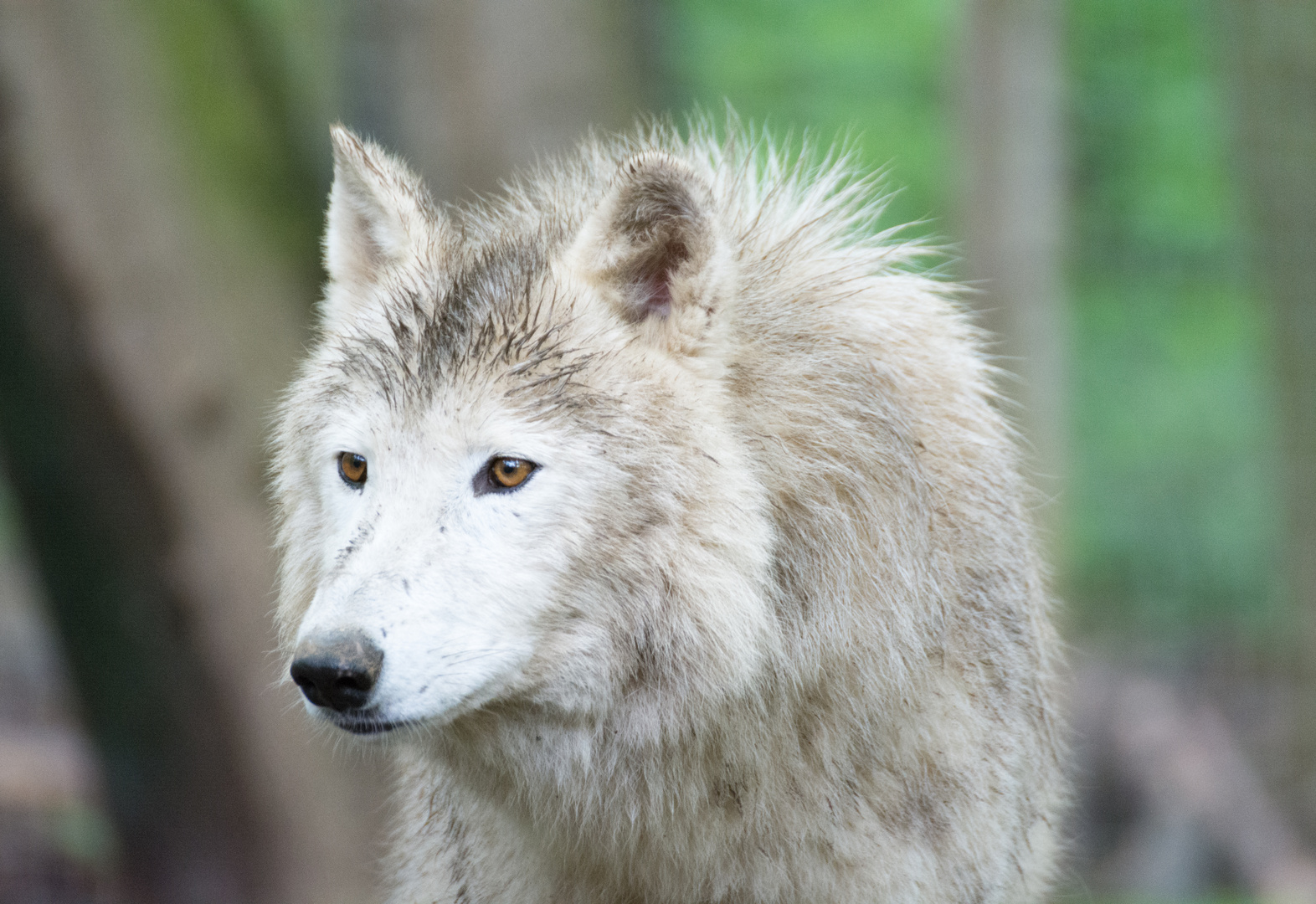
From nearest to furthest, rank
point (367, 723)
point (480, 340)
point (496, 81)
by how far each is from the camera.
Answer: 1. point (367, 723)
2. point (480, 340)
3. point (496, 81)

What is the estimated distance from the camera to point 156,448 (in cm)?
776

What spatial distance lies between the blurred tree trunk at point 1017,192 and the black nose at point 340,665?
7617 millimetres

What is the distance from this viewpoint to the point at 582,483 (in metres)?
3.25

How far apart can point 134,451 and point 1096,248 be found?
13.7 m

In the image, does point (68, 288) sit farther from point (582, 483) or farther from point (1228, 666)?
point (1228, 666)

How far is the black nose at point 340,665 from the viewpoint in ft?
9.72

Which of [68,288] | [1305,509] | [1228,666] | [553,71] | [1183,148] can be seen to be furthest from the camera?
[1183,148]

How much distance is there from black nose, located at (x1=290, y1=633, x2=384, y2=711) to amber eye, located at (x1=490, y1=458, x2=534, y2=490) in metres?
0.53

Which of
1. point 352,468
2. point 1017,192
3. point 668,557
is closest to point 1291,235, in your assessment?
point 1017,192

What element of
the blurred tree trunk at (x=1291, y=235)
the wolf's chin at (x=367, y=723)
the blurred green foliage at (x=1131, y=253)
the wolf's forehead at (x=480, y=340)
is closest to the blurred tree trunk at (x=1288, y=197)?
the blurred tree trunk at (x=1291, y=235)

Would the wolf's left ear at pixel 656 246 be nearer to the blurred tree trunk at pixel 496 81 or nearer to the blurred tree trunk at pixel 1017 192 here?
the blurred tree trunk at pixel 496 81

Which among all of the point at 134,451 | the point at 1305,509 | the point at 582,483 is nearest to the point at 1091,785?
the point at 1305,509

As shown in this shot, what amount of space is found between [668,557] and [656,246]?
0.82 m

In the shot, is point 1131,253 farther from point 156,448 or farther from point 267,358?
point 156,448
